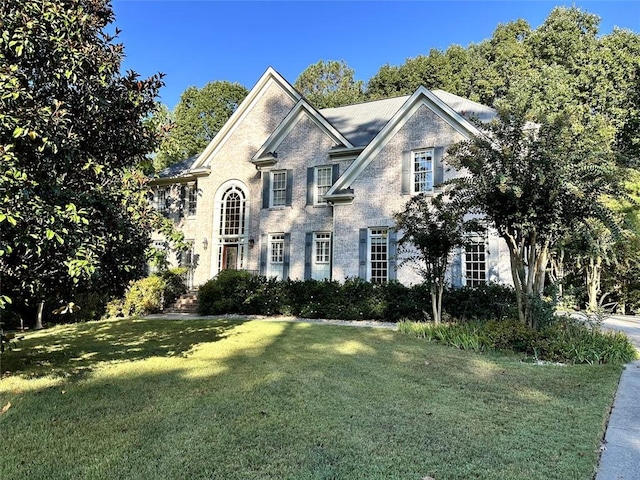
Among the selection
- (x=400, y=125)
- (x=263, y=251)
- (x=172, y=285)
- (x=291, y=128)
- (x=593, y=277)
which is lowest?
(x=172, y=285)

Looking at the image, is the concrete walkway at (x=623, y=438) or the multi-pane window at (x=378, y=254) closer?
the concrete walkway at (x=623, y=438)

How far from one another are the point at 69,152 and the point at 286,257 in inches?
514

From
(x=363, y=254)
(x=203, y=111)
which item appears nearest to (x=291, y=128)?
(x=363, y=254)

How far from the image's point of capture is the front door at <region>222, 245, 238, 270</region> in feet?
66.0

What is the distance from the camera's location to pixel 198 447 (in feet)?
11.4

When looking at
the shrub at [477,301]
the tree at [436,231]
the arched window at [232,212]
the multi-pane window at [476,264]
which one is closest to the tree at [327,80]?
the arched window at [232,212]

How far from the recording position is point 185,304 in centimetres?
1739

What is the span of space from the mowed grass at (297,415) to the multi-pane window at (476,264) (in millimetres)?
6209

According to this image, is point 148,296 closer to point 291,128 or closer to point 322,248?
point 322,248

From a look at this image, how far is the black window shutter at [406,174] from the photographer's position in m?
14.8

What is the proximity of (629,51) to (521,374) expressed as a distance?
3185cm

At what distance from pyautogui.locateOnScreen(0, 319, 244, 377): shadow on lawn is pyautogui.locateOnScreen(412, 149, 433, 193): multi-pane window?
307 inches

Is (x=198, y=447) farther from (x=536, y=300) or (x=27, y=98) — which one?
(x=536, y=300)

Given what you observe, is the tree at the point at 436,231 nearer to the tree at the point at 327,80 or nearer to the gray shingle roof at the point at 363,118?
the gray shingle roof at the point at 363,118
